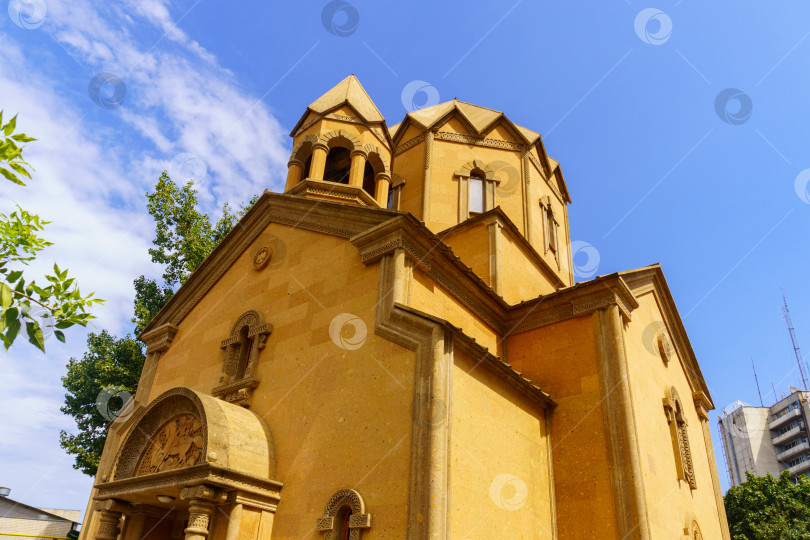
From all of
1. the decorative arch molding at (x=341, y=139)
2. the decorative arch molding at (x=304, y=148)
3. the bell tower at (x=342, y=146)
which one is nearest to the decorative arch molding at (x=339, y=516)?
the bell tower at (x=342, y=146)

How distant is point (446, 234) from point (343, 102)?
386 centimetres

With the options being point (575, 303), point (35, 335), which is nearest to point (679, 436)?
point (575, 303)

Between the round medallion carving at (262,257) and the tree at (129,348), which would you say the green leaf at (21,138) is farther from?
the tree at (129,348)

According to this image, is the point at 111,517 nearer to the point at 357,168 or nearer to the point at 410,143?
the point at 357,168

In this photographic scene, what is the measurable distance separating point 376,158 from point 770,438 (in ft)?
219

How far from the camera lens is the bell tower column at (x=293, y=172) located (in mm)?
12641

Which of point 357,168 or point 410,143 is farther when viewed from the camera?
point 410,143

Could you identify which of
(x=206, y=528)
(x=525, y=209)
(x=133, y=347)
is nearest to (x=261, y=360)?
(x=206, y=528)

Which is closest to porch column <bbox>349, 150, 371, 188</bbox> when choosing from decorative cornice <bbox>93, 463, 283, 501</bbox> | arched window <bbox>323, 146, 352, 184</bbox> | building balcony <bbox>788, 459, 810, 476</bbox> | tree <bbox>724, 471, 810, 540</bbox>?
arched window <bbox>323, 146, 352, 184</bbox>

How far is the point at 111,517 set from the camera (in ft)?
28.9

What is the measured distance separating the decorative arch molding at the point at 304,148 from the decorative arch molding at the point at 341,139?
0.27 meters

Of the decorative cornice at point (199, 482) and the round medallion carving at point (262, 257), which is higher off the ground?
the round medallion carving at point (262, 257)

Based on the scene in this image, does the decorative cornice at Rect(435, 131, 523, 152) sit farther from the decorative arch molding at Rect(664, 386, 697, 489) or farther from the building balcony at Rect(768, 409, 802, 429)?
the building balcony at Rect(768, 409, 802, 429)

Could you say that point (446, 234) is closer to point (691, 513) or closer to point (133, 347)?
point (691, 513)
